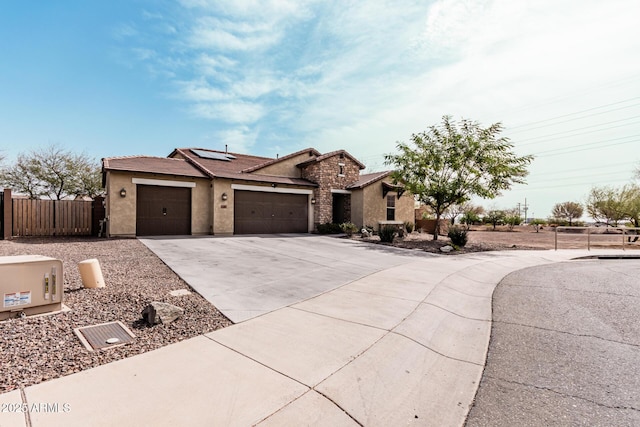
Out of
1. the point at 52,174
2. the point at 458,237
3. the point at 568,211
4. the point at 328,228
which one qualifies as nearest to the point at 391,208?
the point at 328,228

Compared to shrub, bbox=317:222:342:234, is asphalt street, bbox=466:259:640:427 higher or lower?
lower

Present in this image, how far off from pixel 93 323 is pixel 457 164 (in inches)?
624

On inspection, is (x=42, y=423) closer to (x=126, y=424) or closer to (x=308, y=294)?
(x=126, y=424)

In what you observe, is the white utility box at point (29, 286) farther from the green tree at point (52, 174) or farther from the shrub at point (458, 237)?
the green tree at point (52, 174)

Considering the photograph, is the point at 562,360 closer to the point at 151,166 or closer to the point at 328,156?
the point at 151,166

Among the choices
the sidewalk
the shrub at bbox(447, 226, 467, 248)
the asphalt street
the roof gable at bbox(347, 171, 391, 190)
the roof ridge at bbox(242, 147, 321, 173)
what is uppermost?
the roof ridge at bbox(242, 147, 321, 173)

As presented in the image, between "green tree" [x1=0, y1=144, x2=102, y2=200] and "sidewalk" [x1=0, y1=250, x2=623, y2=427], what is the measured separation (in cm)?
2649

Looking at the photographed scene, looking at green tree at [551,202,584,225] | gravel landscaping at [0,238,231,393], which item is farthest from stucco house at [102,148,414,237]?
green tree at [551,202,584,225]

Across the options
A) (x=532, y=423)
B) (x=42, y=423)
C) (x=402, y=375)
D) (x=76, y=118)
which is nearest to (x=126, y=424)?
(x=42, y=423)

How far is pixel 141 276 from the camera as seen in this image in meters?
6.39

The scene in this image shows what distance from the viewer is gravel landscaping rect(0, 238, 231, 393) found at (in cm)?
282

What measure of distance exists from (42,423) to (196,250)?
27.9ft

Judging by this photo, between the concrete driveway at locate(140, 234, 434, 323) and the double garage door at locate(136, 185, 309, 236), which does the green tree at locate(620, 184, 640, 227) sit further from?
the double garage door at locate(136, 185, 309, 236)

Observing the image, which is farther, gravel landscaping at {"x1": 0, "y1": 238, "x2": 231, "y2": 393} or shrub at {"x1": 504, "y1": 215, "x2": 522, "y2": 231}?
shrub at {"x1": 504, "y1": 215, "x2": 522, "y2": 231}
